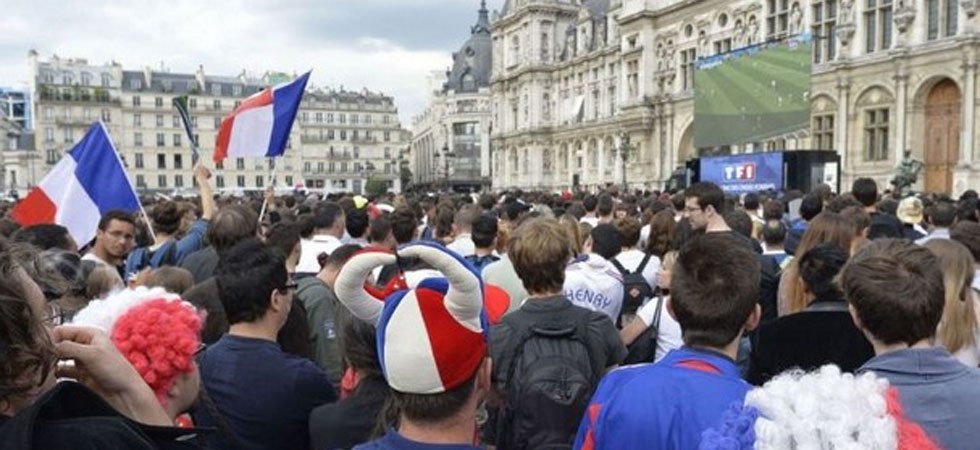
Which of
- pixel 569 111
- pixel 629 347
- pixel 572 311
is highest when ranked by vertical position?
pixel 569 111

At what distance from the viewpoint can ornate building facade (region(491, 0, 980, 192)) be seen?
28.2m

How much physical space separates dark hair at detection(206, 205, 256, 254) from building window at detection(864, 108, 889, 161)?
29823mm

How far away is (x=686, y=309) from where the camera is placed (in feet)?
8.82

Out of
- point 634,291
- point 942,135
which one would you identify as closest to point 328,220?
point 634,291

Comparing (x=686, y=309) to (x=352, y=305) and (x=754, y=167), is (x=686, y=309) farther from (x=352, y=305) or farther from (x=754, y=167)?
(x=754, y=167)

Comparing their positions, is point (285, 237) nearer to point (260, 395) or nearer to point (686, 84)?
point (260, 395)

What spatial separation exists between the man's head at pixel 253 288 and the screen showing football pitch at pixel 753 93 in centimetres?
2680

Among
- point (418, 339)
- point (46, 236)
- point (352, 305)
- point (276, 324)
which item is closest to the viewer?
point (418, 339)

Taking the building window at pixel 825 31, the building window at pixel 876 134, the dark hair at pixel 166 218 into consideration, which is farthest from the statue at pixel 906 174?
the dark hair at pixel 166 218

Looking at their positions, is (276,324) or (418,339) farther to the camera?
(276,324)

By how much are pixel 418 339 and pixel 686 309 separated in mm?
980

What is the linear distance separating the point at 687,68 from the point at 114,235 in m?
38.9

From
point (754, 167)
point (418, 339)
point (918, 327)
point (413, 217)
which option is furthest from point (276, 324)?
point (754, 167)

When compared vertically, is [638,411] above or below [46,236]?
below
